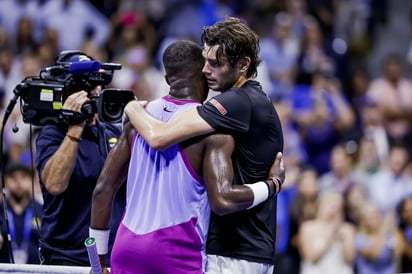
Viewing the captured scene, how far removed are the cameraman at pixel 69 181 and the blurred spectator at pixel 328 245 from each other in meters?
3.84

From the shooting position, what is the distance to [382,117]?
13836 mm

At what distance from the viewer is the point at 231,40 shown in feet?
19.7

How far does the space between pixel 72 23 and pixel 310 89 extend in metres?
3.32

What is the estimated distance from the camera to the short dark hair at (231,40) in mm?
6012

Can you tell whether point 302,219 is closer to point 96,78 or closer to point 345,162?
point 345,162

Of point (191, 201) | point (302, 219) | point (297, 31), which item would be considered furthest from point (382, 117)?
point (191, 201)

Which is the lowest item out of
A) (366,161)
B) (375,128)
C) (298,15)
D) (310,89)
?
(366,161)

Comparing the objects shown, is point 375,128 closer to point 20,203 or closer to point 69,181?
point 20,203

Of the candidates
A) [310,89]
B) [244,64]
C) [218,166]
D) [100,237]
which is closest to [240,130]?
[218,166]

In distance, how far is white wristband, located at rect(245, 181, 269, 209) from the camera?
5.93 meters

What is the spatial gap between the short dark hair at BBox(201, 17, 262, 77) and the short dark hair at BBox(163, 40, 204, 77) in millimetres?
110

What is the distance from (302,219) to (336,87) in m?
3.54

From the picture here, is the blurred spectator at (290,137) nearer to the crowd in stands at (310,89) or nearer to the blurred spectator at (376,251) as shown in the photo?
the crowd in stands at (310,89)

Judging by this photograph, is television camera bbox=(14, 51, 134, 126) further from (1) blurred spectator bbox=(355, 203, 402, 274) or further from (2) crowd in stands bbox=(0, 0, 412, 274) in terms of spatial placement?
(1) blurred spectator bbox=(355, 203, 402, 274)
